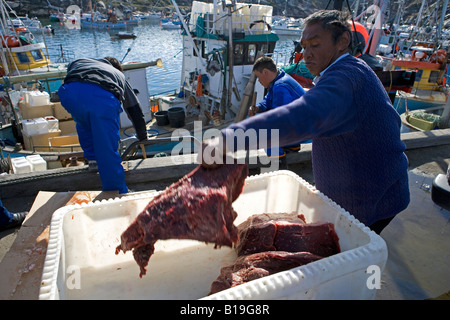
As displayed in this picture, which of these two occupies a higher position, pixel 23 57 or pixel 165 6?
pixel 165 6

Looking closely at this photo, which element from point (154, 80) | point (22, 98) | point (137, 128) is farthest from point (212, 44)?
point (154, 80)

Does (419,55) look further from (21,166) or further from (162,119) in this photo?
(21,166)

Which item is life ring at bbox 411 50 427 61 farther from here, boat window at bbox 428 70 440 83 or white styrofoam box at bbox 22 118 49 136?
white styrofoam box at bbox 22 118 49 136

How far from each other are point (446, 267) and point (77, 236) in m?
2.98

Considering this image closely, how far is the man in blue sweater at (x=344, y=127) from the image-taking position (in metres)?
1.39

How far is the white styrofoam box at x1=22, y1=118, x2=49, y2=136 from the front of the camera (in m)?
9.58

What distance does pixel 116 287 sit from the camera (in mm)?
1971

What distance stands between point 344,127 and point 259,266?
95 cm

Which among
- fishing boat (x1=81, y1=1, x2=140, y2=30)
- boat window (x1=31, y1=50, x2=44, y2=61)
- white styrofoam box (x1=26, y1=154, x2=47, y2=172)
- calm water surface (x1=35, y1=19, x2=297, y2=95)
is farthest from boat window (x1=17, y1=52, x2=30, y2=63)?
fishing boat (x1=81, y1=1, x2=140, y2=30)

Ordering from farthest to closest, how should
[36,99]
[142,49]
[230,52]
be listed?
[142,49] < [230,52] < [36,99]

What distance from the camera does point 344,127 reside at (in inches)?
64.0

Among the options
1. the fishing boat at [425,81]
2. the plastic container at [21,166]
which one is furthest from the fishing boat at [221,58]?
the plastic container at [21,166]

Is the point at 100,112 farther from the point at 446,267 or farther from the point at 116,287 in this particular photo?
the point at 446,267

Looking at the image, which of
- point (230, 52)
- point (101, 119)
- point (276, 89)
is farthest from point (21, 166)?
point (230, 52)
